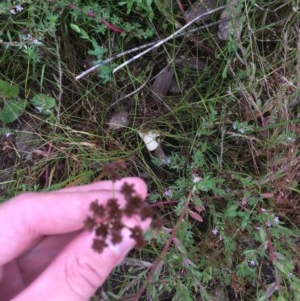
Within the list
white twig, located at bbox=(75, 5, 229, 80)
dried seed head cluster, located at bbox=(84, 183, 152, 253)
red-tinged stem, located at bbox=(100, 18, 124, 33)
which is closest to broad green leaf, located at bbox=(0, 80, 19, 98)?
white twig, located at bbox=(75, 5, 229, 80)

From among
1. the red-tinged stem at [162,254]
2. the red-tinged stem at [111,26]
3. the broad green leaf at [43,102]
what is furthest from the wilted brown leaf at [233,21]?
the broad green leaf at [43,102]

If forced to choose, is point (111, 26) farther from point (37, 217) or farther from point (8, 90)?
point (37, 217)

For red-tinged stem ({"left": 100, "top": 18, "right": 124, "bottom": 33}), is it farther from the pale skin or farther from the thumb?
the thumb

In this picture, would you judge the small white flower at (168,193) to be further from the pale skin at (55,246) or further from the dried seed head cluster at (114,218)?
the dried seed head cluster at (114,218)

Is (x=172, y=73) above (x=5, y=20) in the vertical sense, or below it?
below

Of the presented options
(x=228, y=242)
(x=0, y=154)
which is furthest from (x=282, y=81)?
(x=0, y=154)

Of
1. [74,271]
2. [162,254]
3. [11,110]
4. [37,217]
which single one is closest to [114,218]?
[74,271]

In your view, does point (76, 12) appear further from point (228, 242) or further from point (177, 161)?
point (228, 242)
